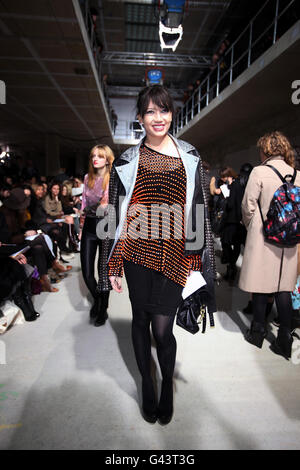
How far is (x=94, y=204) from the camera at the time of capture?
2.47 m

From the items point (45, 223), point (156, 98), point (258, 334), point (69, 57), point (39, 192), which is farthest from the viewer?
point (69, 57)

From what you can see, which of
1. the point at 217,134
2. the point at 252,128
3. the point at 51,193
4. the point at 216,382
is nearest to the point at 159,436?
the point at 216,382

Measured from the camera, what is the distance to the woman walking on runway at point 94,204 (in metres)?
2.44

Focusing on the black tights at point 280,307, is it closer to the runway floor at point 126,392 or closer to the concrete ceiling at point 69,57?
the runway floor at point 126,392

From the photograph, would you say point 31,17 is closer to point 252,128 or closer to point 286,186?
point 286,186

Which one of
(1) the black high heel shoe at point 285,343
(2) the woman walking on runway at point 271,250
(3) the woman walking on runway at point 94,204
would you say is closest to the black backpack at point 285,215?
(2) the woman walking on runway at point 271,250

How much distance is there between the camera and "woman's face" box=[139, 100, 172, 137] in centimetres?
133

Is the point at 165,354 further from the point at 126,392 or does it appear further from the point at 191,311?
the point at 126,392

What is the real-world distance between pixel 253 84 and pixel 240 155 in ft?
13.1

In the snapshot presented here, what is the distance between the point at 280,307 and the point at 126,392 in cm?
133

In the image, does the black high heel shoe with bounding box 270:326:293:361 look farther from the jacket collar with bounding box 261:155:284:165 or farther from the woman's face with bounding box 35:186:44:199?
the woman's face with bounding box 35:186:44:199

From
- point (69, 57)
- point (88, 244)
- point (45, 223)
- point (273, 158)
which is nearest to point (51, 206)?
point (45, 223)

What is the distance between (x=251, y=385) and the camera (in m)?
1.77

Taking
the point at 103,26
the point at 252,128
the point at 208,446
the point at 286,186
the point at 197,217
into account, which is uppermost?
the point at 103,26
